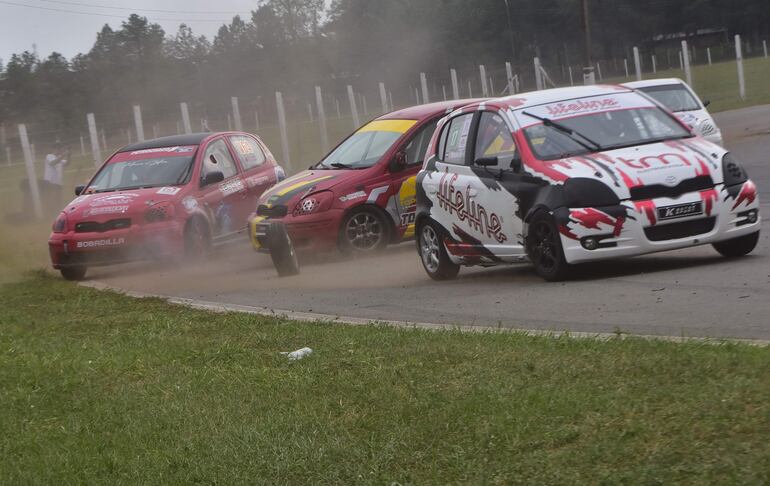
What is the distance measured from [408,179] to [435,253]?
10.4ft

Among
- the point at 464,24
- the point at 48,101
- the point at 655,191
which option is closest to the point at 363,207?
the point at 655,191

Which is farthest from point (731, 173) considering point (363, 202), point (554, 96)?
point (363, 202)

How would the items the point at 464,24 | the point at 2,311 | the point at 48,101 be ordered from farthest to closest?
the point at 464,24
the point at 48,101
the point at 2,311

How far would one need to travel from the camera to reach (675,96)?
20.5 metres

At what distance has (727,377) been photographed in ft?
18.8

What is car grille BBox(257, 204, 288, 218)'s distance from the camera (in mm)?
16000

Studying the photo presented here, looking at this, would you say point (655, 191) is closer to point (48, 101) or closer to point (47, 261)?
point (47, 261)

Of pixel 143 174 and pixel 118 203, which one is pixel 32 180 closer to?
pixel 143 174

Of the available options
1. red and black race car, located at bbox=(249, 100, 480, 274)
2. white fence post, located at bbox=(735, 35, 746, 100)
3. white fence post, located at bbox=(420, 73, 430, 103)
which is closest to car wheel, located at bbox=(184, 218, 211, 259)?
red and black race car, located at bbox=(249, 100, 480, 274)

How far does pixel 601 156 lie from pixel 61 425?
18.2 ft

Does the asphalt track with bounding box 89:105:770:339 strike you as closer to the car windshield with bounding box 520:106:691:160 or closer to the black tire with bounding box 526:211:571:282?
the black tire with bounding box 526:211:571:282

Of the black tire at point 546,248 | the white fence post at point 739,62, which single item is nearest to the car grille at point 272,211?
the black tire at point 546,248

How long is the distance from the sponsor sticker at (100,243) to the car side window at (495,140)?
249 inches

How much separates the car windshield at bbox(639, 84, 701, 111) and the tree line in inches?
748
